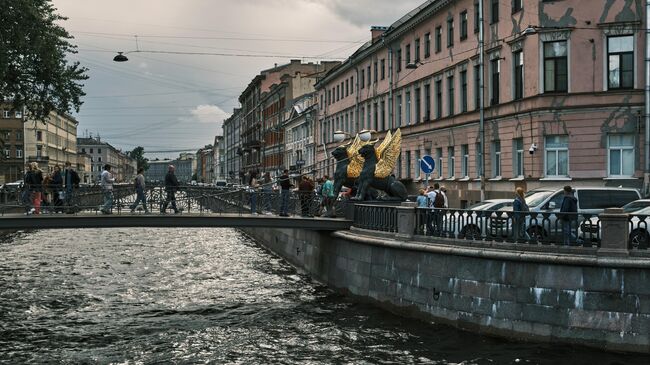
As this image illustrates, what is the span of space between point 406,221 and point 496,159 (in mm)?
16690

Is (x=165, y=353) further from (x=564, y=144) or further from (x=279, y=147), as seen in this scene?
(x=279, y=147)

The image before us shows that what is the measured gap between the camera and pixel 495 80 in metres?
32.4

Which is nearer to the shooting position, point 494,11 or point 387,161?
point 387,161

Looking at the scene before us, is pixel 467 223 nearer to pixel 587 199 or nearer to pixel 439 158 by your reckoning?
pixel 587 199

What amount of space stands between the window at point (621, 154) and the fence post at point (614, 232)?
49.5ft

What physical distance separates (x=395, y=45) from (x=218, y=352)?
35.0 metres

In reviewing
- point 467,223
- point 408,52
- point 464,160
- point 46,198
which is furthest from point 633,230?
point 408,52

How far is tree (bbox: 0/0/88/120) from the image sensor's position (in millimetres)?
28828

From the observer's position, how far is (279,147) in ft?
273

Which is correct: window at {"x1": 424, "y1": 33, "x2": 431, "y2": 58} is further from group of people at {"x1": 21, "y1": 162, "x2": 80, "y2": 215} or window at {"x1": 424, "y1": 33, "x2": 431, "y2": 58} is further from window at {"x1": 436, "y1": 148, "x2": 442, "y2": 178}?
group of people at {"x1": 21, "y1": 162, "x2": 80, "y2": 215}

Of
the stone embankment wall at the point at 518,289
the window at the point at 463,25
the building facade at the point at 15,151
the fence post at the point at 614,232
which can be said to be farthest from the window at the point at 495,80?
the building facade at the point at 15,151

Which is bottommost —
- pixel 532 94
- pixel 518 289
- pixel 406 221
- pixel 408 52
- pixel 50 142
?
pixel 518 289

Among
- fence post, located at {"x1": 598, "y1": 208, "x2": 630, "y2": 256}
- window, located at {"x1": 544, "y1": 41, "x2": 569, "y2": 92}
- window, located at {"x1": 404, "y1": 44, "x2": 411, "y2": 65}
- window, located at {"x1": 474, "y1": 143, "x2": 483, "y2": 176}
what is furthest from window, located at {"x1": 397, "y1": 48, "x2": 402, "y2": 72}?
fence post, located at {"x1": 598, "y1": 208, "x2": 630, "y2": 256}

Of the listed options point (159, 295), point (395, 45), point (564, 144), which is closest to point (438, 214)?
point (159, 295)
